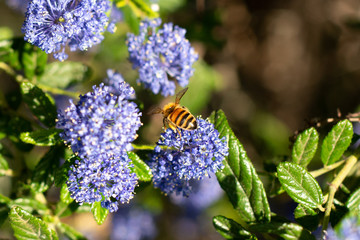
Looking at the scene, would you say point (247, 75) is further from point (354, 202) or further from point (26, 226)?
point (26, 226)

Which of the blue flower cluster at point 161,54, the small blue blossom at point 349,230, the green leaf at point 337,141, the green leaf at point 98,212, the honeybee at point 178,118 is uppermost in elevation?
the blue flower cluster at point 161,54

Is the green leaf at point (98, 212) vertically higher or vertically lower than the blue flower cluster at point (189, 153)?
lower

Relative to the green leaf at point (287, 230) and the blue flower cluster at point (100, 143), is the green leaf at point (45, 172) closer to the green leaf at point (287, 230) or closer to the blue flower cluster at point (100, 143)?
the blue flower cluster at point (100, 143)

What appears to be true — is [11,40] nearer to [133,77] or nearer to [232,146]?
[232,146]

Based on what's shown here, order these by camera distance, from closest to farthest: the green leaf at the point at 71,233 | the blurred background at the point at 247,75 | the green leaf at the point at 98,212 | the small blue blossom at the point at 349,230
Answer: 1. the small blue blossom at the point at 349,230
2. the green leaf at the point at 98,212
3. the green leaf at the point at 71,233
4. the blurred background at the point at 247,75

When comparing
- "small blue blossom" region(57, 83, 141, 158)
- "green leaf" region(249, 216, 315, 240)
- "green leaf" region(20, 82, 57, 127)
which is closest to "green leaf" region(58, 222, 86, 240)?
"green leaf" region(20, 82, 57, 127)

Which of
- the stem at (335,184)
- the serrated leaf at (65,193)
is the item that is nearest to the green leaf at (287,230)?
the stem at (335,184)
